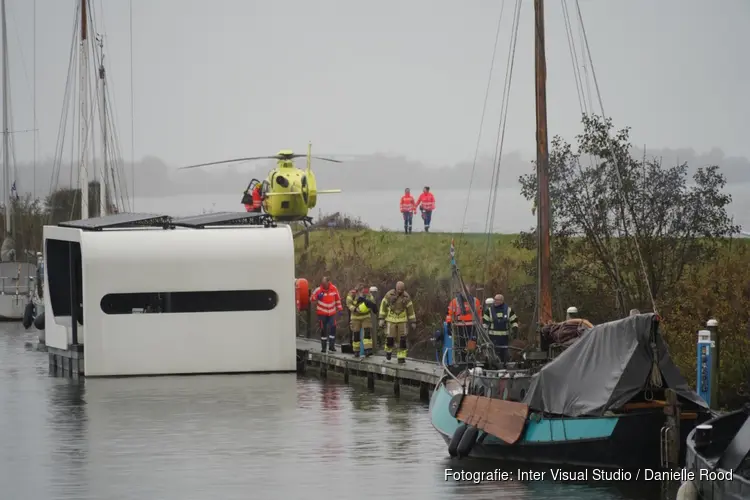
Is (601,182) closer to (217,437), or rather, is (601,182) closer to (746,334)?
(746,334)

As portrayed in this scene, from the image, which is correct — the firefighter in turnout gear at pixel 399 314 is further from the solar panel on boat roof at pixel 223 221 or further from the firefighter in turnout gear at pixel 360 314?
Result: the solar panel on boat roof at pixel 223 221

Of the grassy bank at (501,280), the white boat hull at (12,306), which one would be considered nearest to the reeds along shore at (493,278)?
the grassy bank at (501,280)

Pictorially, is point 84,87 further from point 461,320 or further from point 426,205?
point 461,320

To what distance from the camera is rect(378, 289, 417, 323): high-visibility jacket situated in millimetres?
30203

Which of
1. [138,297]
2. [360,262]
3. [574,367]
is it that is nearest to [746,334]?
[574,367]

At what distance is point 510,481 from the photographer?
20.2 meters

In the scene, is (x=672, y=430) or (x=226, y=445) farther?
(x=226, y=445)

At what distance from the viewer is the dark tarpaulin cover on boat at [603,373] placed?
1981 cm

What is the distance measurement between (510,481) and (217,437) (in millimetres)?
6288

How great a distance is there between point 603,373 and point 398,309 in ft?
34.6

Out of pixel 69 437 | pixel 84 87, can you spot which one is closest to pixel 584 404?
pixel 69 437

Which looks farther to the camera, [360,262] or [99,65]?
[99,65]

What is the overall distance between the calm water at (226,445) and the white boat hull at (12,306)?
22239 mm

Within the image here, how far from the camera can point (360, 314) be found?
31781 mm
